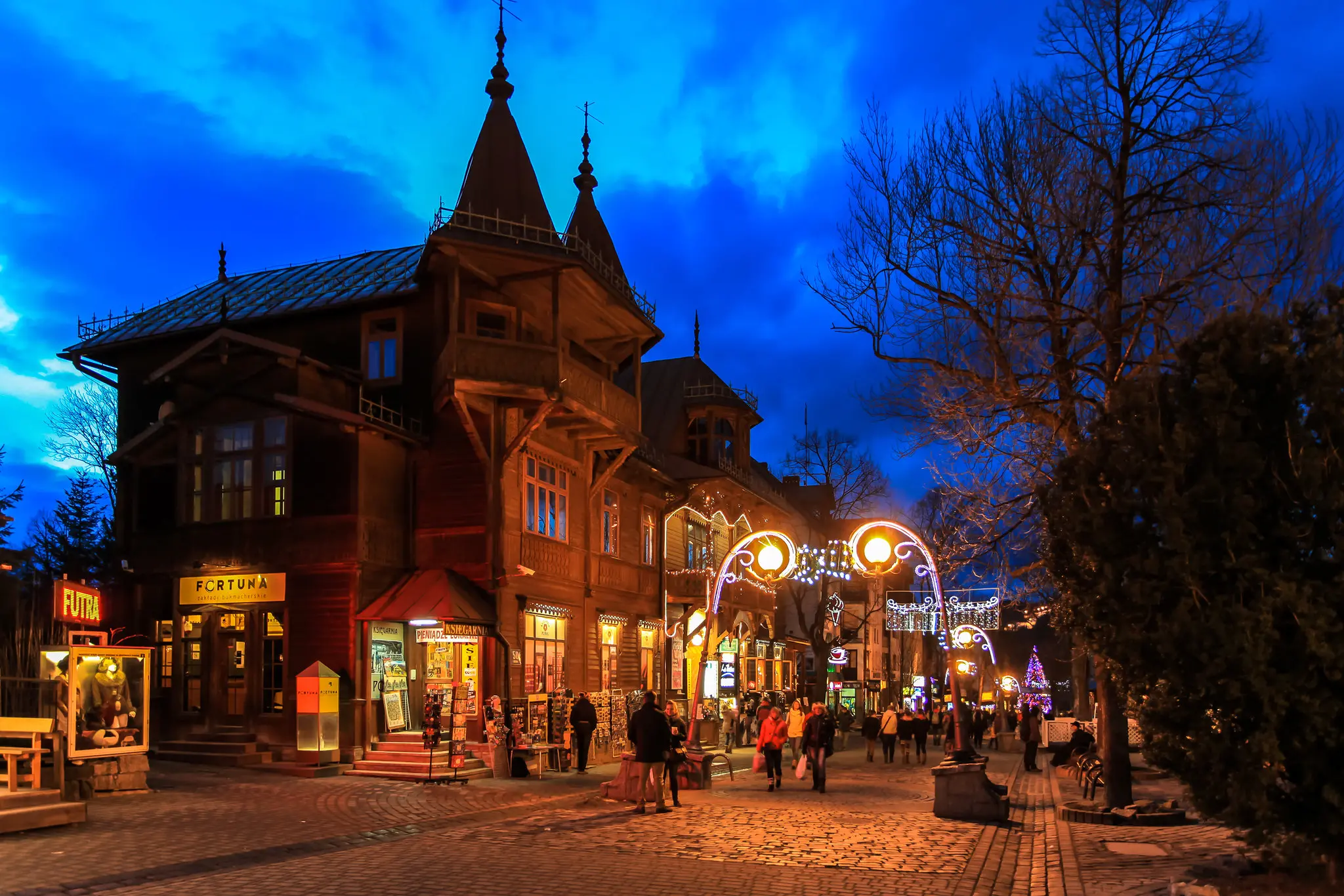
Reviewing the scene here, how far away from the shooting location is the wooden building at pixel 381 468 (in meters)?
24.2

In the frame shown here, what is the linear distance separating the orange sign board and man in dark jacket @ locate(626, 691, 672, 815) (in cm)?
822

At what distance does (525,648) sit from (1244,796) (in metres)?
19.1

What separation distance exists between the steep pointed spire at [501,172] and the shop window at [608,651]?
35.5 ft

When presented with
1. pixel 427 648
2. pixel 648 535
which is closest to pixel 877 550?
pixel 427 648

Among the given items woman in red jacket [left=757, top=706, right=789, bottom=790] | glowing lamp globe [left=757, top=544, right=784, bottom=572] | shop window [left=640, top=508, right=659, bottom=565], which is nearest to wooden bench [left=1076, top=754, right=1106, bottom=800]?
woman in red jacket [left=757, top=706, right=789, bottom=790]

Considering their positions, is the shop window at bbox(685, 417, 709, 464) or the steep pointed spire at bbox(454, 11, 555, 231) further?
the shop window at bbox(685, 417, 709, 464)

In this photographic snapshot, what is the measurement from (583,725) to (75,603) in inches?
398

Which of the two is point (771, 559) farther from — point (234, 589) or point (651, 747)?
point (234, 589)

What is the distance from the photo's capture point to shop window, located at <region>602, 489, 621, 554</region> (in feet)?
103

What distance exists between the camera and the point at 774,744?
21.2 metres

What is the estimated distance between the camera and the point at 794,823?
15.9 m

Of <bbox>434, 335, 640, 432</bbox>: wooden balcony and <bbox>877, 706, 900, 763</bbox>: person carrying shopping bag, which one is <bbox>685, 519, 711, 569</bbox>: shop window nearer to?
<bbox>877, 706, 900, 763</bbox>: person carrying shopping bag

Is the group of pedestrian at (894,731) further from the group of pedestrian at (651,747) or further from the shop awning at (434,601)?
the group of pedestrian at (651,747)

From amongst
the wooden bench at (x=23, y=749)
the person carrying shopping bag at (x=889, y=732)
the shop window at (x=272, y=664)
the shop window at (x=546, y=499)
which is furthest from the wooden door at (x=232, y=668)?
the person carrying shopping bag at (x=889, y=732)
